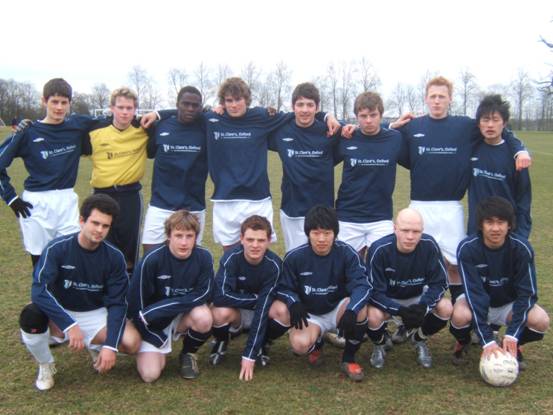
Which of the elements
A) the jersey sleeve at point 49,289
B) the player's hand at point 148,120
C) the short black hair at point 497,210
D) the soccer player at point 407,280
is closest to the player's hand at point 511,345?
the soccer player at point 407,280

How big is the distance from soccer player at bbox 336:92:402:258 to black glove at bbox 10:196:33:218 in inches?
104

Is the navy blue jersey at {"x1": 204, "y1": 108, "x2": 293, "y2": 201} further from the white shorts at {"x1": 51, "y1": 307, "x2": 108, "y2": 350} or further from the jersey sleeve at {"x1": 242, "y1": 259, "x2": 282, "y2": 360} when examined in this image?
the white shorts at {"x1": 51, "y1": 307, "x2": 108, "y2": 350}

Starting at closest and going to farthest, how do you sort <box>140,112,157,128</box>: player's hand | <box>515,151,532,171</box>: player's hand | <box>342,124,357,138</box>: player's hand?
<box>515,151,532,171</box>: player's hand, <box>342,124,357,138</box>: player's hand, <box>140,112,157,128</box>: player's hand

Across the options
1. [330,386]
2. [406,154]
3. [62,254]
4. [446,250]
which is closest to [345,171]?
[406,154]

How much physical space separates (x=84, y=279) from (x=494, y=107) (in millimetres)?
3432

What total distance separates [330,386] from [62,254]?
2.08m

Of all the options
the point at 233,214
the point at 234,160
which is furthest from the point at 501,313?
the point at 234,160

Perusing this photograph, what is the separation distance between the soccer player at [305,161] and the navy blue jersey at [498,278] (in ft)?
4.30

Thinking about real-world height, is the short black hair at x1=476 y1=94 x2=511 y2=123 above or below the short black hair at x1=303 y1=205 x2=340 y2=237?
above

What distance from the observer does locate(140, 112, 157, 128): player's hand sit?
15.7ft

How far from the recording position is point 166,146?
15.3 ft

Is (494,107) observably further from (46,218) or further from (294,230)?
(46,218)

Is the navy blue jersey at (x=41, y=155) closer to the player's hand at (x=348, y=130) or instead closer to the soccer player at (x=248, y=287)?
the soccer player at (x=248, y=287)

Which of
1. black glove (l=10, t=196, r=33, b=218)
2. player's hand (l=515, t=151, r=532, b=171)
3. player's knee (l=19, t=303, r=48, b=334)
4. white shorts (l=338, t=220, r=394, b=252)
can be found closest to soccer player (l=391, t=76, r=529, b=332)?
player's hand (l=515, t=151, r=532, b=171)
